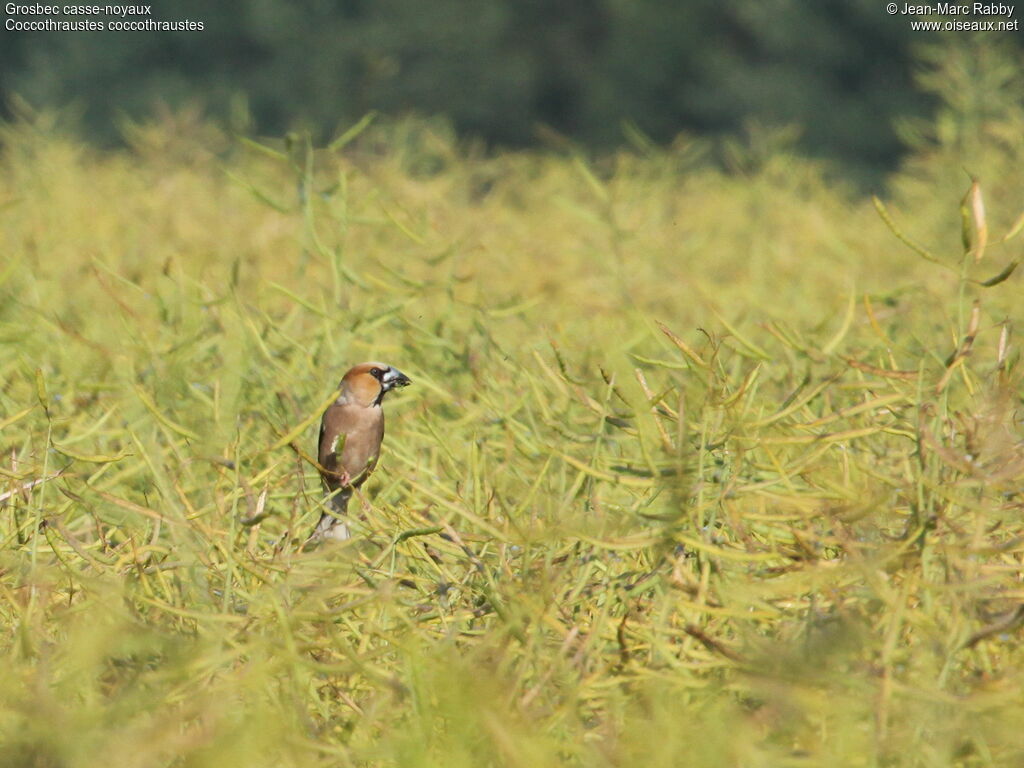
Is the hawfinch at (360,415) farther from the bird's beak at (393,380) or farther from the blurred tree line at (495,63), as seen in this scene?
the blurred tree line at (495,63)

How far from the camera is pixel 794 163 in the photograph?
26.2 feet

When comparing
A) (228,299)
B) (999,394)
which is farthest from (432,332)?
(999,394)

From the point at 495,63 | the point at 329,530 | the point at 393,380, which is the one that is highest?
the point at 495,63

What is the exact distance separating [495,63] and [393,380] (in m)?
17.5

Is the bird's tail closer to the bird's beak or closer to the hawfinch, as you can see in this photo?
the hawfinch

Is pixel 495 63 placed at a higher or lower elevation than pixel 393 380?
higher

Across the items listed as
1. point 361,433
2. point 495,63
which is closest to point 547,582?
point 361,433

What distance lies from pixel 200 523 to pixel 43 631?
24cm

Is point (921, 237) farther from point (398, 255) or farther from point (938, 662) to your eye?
point (938, 662)

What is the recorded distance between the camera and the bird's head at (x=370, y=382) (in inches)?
109

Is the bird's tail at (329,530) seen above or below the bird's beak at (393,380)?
below

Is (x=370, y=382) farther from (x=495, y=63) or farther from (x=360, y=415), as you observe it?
(x=495, y=63)

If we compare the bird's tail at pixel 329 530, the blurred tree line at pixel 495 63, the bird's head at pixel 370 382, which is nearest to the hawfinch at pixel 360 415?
the bird's head at pixel 370 382

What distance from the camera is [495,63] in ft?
64.7
